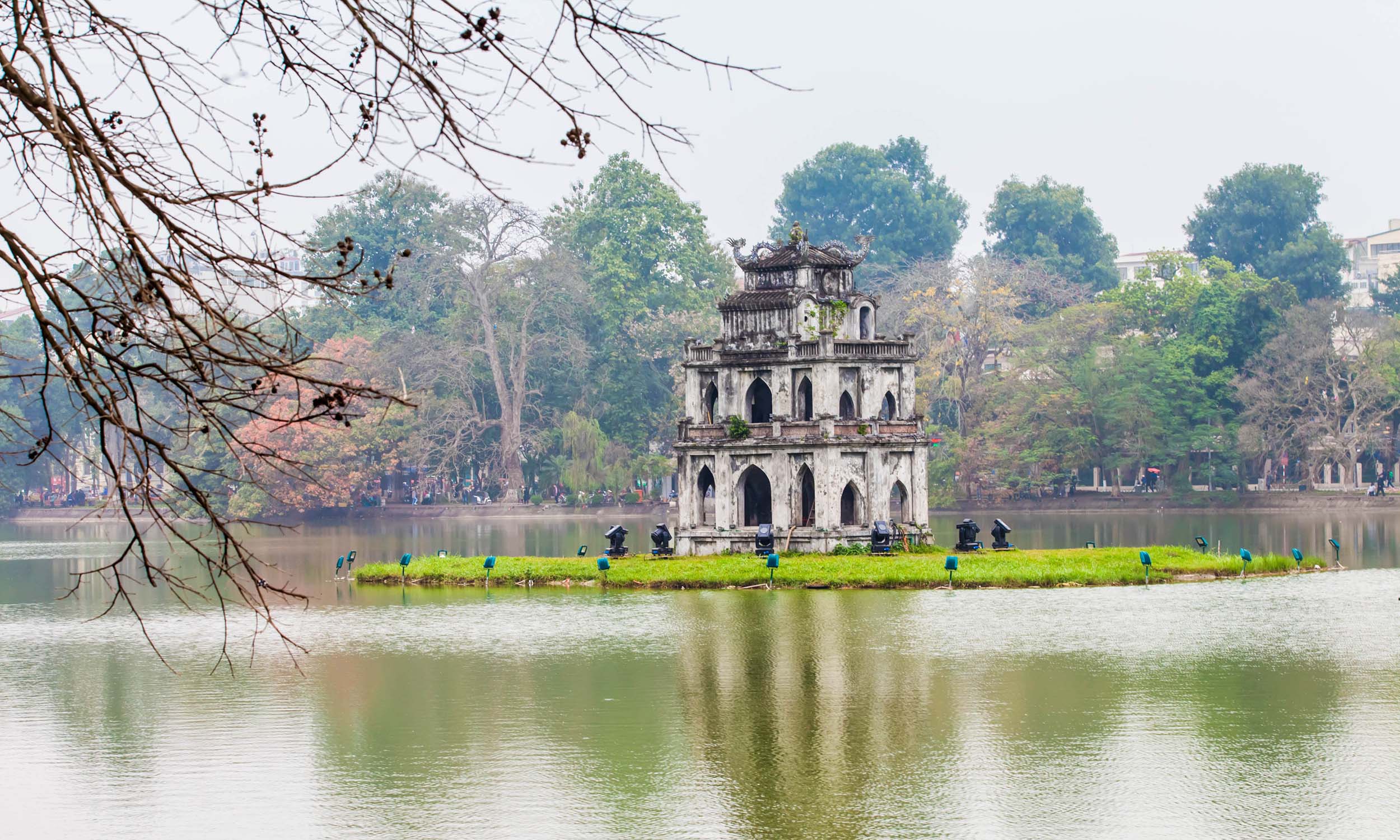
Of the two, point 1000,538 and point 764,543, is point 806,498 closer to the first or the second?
point 764,543

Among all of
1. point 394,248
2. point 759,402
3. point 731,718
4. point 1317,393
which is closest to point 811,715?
point 731,718

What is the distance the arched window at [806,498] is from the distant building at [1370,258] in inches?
3725

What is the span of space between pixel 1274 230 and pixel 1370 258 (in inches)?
1397

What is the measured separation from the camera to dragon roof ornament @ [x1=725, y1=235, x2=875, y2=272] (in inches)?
2036

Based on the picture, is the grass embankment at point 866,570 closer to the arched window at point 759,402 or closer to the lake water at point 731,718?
the lake water at point 731,718

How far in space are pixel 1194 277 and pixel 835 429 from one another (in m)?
52.7

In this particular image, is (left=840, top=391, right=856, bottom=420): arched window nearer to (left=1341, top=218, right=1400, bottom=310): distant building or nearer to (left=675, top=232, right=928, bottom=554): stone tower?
(left=675, top=232, right=928, bottom=554): stone tower

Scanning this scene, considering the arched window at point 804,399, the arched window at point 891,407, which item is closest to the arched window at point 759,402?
the arched window at point 804,399

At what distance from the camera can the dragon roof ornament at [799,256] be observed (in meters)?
51.7

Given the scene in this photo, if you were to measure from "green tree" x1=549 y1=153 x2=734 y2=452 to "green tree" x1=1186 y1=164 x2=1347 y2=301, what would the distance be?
35.4 m

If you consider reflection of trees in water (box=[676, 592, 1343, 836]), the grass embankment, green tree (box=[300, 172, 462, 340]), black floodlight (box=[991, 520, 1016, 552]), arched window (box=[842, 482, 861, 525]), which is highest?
green tree (box=[300, 172, 462, 340])

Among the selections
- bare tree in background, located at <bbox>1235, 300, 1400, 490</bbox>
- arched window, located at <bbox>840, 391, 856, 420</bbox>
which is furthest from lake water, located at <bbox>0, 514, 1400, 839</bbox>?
bare tree in background, located at <bbox>1235, 300, 1400, 490</bbox>

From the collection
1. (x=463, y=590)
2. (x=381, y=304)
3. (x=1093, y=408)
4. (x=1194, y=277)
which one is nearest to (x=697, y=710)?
(x=463, y=590)

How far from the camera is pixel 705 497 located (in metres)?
51.8
